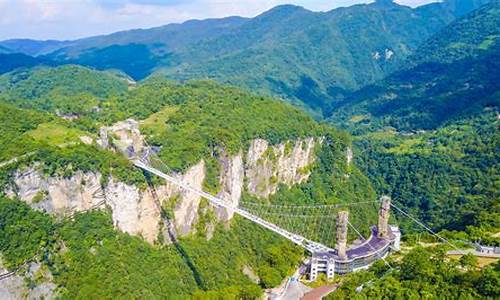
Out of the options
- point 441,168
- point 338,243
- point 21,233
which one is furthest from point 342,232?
point 441,168

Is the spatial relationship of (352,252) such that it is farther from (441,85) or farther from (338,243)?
(441,85)

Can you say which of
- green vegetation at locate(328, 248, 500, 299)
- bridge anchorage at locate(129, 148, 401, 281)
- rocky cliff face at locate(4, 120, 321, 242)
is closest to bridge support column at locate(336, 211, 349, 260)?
bridge anchorage at locate(129, 148, 401, 281)

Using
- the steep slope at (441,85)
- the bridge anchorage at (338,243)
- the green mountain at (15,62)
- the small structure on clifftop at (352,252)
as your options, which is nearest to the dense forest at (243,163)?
the steep slope at (441,85)

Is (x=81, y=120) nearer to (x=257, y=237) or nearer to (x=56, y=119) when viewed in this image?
(x=56, y=119)

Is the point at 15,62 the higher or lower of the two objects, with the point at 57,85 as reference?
higher

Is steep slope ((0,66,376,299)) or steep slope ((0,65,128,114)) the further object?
steep slope ((0,65,128,114))

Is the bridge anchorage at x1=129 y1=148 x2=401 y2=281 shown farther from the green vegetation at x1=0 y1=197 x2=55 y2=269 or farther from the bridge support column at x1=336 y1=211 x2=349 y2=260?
the green vegetation at x1=0 y1=197 x2=55 y2=269
